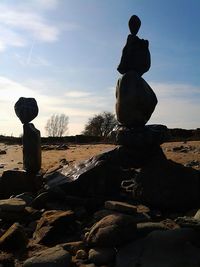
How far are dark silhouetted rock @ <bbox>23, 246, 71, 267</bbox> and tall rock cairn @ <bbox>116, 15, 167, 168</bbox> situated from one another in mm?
4634

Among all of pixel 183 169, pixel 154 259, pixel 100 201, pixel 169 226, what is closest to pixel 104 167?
pixel 100 201

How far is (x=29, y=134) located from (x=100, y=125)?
49.1 metres

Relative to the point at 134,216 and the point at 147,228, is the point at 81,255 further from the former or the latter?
the point at 134,216

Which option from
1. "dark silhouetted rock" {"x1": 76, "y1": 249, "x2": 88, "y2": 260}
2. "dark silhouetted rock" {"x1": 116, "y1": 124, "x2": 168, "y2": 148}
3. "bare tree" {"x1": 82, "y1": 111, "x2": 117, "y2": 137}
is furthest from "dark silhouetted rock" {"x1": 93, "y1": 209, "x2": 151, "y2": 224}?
"bare tree" {"x1": 82, "y1": 111, "x2": 117, "y2": 137}

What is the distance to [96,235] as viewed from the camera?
17.2 ft

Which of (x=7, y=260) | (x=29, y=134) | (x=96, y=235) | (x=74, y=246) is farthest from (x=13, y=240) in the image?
(x=29, y=134)

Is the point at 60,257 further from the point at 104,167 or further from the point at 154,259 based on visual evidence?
the point at 104,167

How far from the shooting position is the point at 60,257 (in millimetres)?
4977

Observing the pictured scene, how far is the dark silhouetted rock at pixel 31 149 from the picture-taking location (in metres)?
10.4

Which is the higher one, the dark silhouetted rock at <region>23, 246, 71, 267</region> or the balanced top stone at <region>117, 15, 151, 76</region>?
the balanced top stone at <region>117, 15, 151, 76</region>

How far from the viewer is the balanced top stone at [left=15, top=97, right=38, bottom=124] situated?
1059 cm

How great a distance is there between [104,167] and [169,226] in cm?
221

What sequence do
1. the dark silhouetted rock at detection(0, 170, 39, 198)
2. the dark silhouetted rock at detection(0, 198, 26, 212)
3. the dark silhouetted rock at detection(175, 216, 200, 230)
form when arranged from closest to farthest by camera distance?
the dark silhouetted rock at detection(175, 216, 200, 230) < the dark silhouetted rock at detection(0, 198, 26, 212) < the dark silhouetted rock at detection(0, 170, 39, 198)

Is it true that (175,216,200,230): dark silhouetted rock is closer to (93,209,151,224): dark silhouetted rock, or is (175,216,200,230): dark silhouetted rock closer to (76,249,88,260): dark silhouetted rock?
(93,209,151,224): dark silhouetted rock
